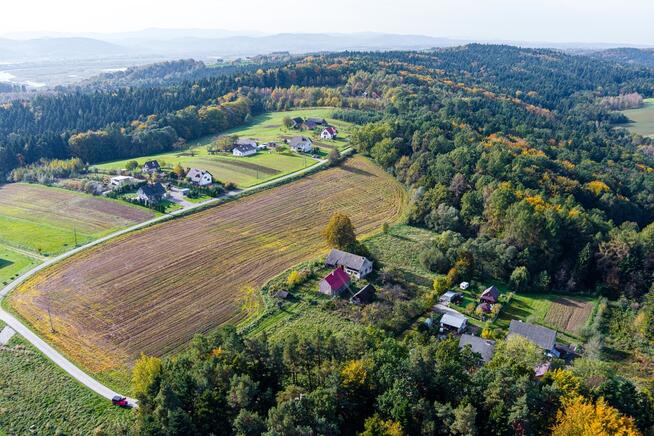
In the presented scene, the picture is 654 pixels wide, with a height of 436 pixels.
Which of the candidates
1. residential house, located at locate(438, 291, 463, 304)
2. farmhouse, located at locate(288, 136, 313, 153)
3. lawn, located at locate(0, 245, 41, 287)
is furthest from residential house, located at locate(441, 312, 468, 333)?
farmhouse, located at locate(288, 136, 313, 153)

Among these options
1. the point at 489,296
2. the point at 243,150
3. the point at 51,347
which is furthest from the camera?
the point at 243,150

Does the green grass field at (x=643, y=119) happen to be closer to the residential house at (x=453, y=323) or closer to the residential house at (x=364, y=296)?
the residential house at (x=453, y=323)

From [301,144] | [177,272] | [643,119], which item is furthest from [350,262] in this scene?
[643,119]

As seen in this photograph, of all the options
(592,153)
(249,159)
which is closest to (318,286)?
(249,159)

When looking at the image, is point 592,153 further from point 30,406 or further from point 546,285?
point 30,406

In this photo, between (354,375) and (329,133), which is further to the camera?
(329,133)

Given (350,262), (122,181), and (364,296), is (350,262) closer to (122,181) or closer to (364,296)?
(364,296)

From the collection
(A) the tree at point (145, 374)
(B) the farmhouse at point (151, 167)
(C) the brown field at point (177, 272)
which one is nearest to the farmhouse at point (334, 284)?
(C) the brown field at point (177, 272)
